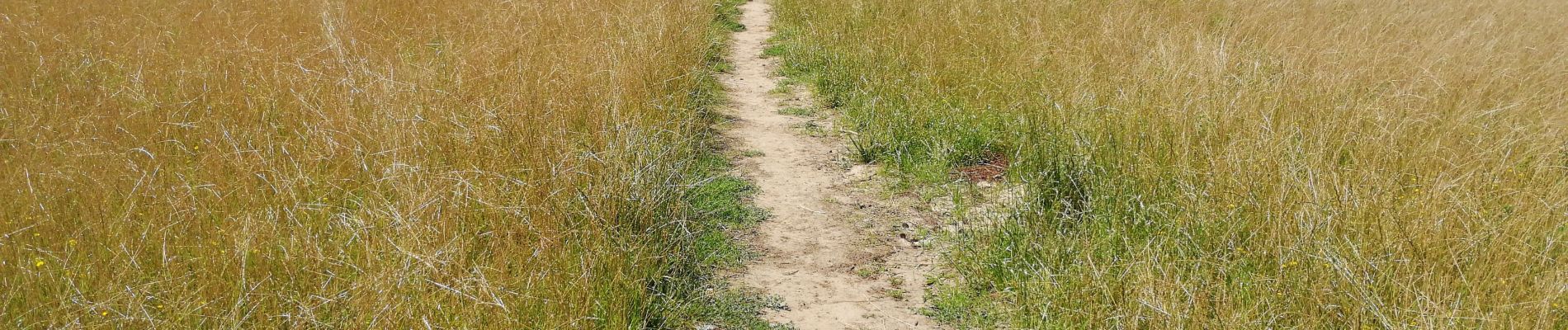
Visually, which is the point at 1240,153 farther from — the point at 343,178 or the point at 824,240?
the point at 343,178

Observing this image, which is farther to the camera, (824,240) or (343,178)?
(824,240)

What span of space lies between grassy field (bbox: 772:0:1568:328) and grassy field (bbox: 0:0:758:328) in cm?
113

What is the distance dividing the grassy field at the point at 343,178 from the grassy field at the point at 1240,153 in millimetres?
1133

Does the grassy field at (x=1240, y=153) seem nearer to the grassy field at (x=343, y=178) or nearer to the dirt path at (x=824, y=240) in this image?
the dirt path at (x=824, y=240)

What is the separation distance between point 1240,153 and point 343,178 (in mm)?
3398

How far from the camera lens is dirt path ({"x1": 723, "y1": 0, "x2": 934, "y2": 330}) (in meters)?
3.35

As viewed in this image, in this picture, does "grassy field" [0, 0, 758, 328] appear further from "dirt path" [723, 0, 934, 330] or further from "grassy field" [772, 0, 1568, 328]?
"grassy field" [772, 0, 1568, 328]

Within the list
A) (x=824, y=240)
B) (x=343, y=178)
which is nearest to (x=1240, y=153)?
(x=824, y=240)

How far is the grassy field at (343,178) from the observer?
277cm

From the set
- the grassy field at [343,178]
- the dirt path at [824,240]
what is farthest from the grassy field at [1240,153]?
the grassy field at [343,178]

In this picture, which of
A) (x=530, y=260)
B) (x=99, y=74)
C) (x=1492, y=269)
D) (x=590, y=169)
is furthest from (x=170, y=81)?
(x=1492, y=269)

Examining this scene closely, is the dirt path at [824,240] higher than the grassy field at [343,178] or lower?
lower

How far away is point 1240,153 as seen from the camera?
3742 mm

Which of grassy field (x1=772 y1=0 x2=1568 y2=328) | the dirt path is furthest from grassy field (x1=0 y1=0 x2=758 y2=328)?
grassy field (x1=772 y1=0 x2=1568 y2=328)
